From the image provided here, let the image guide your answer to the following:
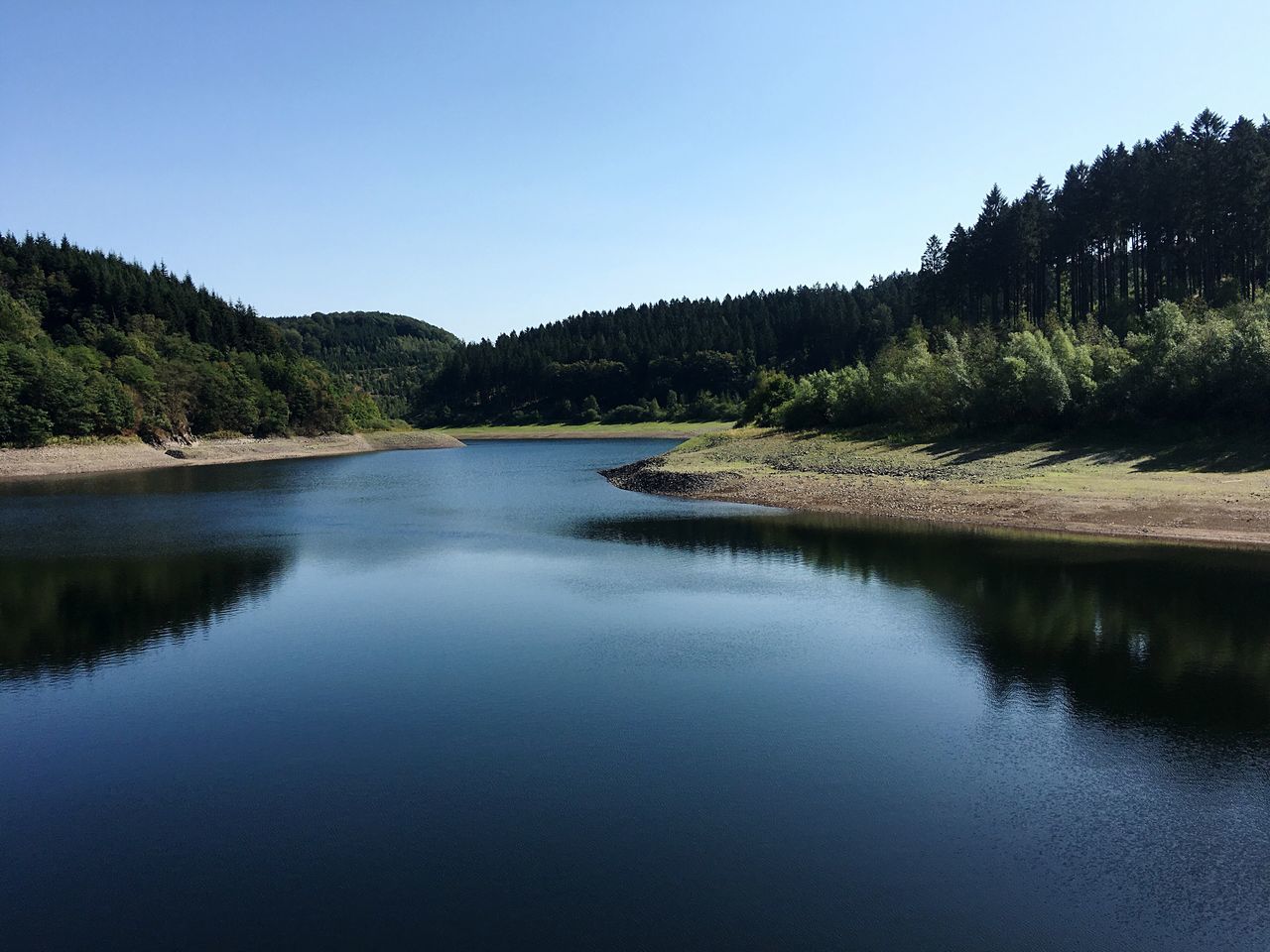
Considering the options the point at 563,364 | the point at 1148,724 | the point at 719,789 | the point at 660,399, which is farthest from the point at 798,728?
the point at 563,364

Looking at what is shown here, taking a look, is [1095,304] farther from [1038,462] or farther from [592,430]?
[592,430]

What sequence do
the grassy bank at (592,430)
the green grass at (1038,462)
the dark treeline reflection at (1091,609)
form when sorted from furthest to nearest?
the grassy bank at (592,430) → the green grass at (1038,462) → the dark treeline reflection at (1091,609)

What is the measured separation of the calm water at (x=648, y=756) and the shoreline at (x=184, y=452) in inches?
2089

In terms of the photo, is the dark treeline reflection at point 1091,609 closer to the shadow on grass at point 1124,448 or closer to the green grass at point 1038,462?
the green grass at point 1038,462

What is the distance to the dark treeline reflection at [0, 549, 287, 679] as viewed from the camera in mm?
19266

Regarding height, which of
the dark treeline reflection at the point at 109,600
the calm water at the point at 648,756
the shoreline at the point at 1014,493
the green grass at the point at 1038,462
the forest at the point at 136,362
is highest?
the forest at the point at 136,362

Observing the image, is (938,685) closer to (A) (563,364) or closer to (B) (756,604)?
(B) (756,604)

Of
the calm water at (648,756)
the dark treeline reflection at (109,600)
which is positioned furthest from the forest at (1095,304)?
the dark treeline reflection at (109,600)

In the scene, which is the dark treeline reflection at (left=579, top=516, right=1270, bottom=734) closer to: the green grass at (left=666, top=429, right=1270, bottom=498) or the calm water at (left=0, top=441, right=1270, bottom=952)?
the calm water at (left=0, top=441, right=1270, bottom=952)

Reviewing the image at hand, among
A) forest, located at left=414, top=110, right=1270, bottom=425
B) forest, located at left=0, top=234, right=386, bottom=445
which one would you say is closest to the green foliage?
forest, located at left=414, top=110, right=1270, bottom=425

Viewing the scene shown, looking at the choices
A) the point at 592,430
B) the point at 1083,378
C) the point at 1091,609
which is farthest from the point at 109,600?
the point at 592,430

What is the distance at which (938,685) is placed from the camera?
16.0 metres

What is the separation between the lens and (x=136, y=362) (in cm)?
8812

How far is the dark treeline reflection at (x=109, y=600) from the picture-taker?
19266 millimetres
